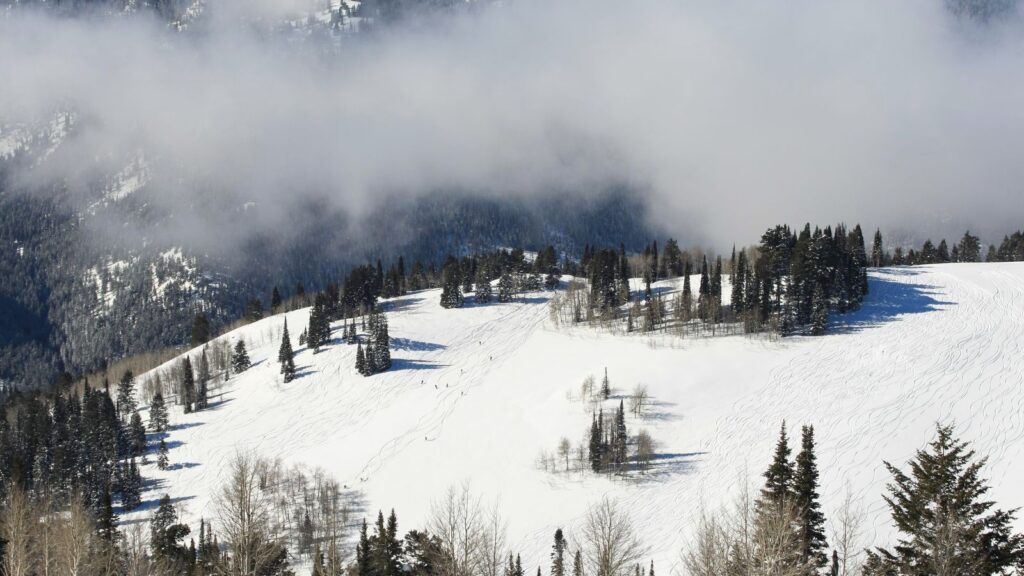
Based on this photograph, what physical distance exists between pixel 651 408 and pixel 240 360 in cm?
10006

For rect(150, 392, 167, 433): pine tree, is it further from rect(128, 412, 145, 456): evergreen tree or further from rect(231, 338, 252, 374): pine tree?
rect(231, 338, 252, 374): pine tree

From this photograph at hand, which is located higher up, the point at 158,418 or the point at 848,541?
the point at 848,541

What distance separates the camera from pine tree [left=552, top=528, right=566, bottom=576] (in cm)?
7036

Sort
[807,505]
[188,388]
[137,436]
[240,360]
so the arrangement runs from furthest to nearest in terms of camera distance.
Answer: [240,360] → [188,388] → [137,436] → [807,505]

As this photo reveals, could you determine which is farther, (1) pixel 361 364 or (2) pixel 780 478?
(1) pixel 361 364

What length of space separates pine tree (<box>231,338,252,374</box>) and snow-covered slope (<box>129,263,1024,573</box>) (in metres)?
4.18

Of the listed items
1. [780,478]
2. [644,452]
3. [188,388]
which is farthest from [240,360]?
[780,478]

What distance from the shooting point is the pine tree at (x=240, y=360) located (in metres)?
179

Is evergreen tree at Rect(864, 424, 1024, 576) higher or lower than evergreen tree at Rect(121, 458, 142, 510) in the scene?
higher

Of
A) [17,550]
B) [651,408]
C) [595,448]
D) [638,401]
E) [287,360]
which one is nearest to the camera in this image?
[17,550]

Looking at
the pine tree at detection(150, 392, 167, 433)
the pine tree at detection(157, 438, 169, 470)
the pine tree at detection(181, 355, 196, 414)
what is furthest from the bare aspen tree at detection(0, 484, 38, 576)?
the pine tree at detection(181, 355, 196, 414)

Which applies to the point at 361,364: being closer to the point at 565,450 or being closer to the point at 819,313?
the point at 565,450

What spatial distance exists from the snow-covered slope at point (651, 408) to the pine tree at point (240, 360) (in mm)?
4178

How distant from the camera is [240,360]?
18000cm
